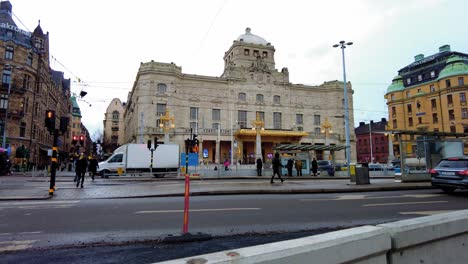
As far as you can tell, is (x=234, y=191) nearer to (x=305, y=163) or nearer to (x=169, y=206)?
(x=169, y=206)

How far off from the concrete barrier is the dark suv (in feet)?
34.0

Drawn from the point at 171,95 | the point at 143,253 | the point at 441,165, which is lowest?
the point at 143,253

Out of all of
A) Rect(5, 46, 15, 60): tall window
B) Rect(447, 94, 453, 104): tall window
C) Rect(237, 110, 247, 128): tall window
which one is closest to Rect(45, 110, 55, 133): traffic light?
Rect(5, 46, 15, 60): tall window

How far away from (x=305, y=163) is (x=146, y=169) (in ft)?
51.6

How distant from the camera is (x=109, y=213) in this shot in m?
7.98

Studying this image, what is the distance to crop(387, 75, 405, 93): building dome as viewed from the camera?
7299 cm

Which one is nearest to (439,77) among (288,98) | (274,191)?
(288,98)

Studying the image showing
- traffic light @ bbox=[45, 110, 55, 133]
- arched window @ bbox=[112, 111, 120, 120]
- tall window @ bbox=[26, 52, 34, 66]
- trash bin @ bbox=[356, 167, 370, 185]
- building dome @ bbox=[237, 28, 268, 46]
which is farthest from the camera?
arched window @ bbox=[112, 111, 120, 120]

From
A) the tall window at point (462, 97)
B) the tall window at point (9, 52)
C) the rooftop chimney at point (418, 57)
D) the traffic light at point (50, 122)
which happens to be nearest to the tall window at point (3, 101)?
the tall window at point (9, 52)

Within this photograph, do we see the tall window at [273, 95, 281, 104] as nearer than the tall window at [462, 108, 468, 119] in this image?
No

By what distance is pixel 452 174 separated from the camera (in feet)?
38.2

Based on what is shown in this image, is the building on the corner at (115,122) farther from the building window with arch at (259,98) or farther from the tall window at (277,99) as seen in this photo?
the tall window at (277,99)

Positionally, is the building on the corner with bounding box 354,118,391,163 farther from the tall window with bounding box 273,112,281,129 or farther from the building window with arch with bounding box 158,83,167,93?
the building window with arch with bounding box 158,83,167,93

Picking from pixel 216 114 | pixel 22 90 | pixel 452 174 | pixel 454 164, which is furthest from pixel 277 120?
pixel 452 174
